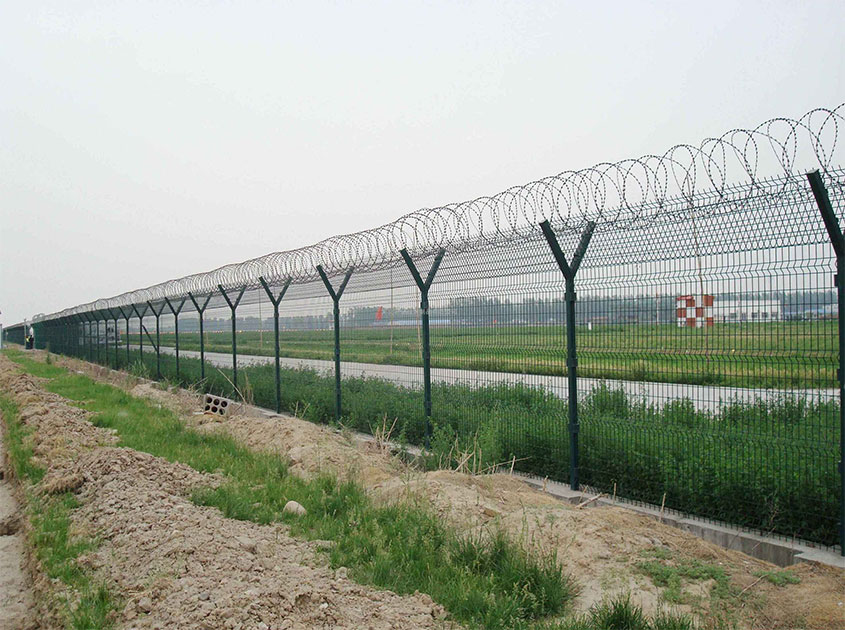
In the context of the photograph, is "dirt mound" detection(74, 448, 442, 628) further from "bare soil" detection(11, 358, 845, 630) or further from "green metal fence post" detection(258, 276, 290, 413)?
"green metal fence post" detection(258, 276, 290, 413)

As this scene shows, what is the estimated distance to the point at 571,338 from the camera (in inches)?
260

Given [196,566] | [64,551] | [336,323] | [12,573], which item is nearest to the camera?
[196,566]

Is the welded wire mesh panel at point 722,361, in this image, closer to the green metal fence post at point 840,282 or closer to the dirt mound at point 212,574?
the green metal fence post at point 840,282

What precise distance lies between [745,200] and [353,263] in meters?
6.19

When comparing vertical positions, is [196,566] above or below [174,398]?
above

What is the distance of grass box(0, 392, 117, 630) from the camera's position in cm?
395

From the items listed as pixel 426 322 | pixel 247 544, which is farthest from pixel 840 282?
pixel 426 322

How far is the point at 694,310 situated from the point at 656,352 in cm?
48

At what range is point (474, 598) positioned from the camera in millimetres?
3932

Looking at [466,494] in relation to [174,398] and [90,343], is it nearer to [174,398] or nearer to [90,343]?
[174,398]

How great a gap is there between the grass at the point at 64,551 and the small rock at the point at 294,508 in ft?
4.78

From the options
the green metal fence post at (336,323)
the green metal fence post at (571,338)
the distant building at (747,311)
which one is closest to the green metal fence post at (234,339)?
the green metal fence post at (336,323)

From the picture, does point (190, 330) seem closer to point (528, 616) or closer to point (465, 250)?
point (465, 250)

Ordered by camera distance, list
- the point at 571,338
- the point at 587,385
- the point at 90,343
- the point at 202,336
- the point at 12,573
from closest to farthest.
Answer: the point at 12,573 → the point at 571,338 → the point at 587,385 → the point at 202,336 → the point at 90,343
